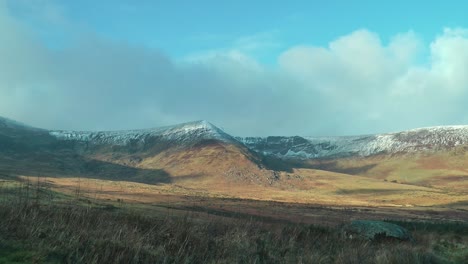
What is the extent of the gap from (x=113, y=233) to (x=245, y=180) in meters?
169

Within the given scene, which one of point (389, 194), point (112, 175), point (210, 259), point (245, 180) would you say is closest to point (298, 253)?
point (210, 259)

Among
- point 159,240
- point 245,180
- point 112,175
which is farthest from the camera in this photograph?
point 112,175

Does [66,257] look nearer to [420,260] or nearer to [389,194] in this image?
[420,260]

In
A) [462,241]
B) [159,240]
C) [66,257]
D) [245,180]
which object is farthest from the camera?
[245,180]

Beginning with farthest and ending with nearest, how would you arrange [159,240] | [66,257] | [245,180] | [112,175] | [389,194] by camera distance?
[112,175]
[245,180]
[389,194]
[159,240]
[66,257]

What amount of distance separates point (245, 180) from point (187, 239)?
550 feet

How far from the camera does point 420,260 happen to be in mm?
17094

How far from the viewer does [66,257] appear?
11.3 metres

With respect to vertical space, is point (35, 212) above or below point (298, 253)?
above

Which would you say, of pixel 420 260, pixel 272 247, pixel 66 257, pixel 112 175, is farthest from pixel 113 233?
pixel 112 175

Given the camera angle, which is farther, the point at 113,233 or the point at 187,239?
the point at 187,239

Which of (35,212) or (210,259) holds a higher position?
(35,212)

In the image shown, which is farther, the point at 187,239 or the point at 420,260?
the point at 420,260

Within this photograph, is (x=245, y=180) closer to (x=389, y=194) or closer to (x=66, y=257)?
(x=389, y=194)
